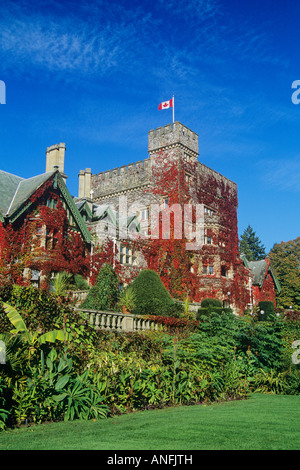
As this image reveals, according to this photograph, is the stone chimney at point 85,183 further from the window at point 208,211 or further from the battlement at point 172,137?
the window at point 208,211

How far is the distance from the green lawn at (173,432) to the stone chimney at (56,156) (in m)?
27.3

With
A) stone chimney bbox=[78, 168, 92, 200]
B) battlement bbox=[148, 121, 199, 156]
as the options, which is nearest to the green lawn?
battlement bbox=[148, 121, 199, 156]

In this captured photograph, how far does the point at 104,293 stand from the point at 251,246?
221 ft

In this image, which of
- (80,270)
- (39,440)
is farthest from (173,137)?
(39,440)

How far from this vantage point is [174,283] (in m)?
35.9

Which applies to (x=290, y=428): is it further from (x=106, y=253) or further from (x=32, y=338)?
(x=106, y=253)

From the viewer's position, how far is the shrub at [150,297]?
74.5 feet

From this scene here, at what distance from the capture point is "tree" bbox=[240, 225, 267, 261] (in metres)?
82.9

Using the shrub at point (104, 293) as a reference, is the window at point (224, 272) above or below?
above

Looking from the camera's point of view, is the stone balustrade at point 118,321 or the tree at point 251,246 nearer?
the stone balustrade at point 118,321

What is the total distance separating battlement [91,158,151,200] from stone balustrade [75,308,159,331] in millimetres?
22810

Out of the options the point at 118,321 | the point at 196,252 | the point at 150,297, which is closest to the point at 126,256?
the point at 196,252

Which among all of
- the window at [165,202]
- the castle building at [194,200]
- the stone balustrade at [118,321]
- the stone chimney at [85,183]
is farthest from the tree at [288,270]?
the stone balustrade at [118,321]

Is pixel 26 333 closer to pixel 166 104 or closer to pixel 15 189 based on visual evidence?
pixel 15 189
